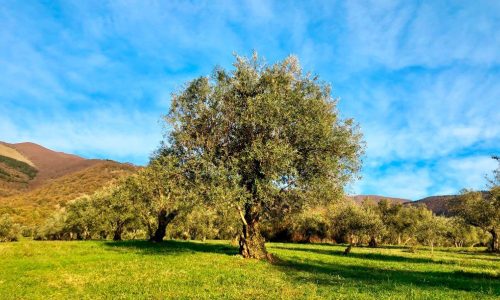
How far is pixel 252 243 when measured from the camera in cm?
3950

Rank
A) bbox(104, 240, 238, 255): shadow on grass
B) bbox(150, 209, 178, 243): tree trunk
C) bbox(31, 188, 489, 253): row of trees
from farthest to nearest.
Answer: bbox(31, 188, 489, 253): row of trees < bbox(150, 209, 178, 243): tree trunk < bbox(104, 240, 238, 255): shadow on grass

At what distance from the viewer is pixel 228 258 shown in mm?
38188

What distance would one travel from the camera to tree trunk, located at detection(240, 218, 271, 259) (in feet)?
128

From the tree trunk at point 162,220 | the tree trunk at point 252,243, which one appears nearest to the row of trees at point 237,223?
the tree trunk at point 162,220

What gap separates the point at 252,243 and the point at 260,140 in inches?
422

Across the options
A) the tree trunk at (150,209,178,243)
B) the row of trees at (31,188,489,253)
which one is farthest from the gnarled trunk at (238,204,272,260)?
the tree trunk at (150,209,178,243)

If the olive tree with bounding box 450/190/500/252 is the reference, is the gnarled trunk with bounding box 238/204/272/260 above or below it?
below

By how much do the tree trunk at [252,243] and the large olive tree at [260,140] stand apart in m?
0.10

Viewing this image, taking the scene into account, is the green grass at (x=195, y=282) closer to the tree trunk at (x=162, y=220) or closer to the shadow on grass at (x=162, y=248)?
the shadow on grass at (x=162, y=248)

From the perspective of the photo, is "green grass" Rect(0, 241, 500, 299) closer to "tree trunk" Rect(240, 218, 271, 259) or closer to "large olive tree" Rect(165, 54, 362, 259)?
"tree trunk" Rect(240, 218, 271, 259)

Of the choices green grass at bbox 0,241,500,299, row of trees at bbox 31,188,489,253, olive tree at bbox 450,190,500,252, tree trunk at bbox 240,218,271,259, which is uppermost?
olive tree at bbox 450,190,500,252

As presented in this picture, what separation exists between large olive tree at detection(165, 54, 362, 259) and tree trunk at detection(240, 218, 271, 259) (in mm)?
100

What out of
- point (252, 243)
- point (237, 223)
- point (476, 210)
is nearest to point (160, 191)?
point (237, 223)

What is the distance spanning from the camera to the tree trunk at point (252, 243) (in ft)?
128
